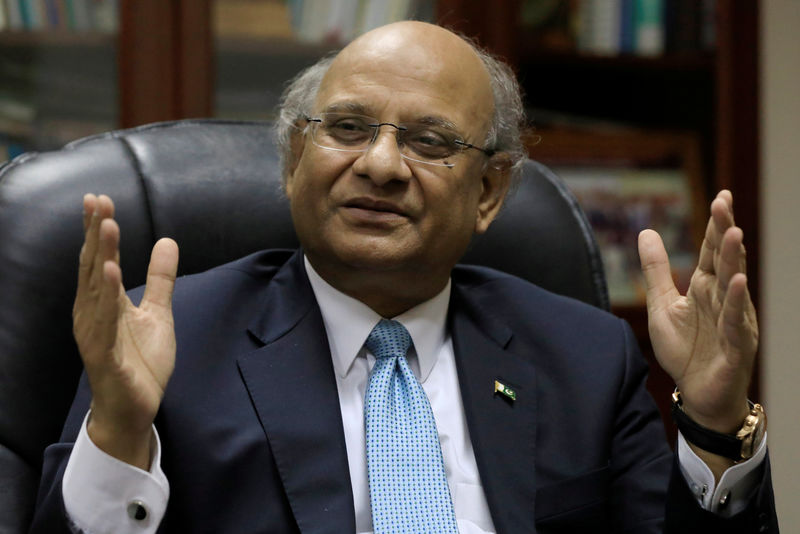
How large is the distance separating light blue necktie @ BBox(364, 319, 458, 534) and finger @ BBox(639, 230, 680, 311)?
14.2 inches

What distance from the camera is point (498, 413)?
1517 mm

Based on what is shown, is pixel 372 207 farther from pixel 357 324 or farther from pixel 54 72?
pixel 54 72

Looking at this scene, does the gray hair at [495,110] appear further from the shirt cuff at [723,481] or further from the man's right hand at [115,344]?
the shirt cuff at [723,481]

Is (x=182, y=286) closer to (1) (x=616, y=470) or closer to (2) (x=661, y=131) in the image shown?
(1) (x=616, y=470)

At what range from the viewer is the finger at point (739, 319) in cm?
121

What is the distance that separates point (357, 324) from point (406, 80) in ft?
1.24

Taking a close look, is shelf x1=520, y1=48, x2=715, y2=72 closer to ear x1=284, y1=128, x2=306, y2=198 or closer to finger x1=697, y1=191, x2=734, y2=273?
ear x1=284, y1=128, x2=306, y2=198

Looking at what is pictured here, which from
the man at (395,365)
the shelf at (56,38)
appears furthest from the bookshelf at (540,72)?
the man at (395,365)

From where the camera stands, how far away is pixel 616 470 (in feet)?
5.17

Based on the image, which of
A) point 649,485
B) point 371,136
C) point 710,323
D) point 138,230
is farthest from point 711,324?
point 138,230

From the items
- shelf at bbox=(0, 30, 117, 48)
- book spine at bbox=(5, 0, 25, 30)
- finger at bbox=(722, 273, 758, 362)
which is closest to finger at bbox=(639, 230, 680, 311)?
finger at bbox=(722, 273, 758, 362)

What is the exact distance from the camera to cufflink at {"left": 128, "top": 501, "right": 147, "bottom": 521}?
3.93 feet

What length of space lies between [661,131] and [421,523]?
6.33 ft

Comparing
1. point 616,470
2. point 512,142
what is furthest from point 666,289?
point 512,142
